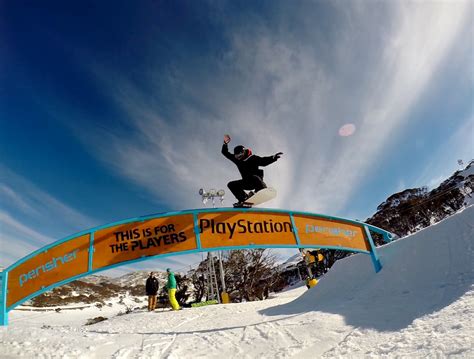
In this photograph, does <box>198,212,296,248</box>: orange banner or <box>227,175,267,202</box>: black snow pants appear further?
<box>227,175,267,202</box>: black snow pants

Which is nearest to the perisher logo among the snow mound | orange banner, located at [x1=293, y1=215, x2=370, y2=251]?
orange banner, located at [x1=293, y1=215, x2=370, y2=251]

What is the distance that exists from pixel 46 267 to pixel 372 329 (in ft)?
16.1

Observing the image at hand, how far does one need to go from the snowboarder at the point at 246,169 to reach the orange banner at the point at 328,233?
118 centimetres

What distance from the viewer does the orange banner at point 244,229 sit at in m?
4.89

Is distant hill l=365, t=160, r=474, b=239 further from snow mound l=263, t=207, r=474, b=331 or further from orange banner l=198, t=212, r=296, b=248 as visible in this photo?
orange banner l=198, t=212, r=296, b=248

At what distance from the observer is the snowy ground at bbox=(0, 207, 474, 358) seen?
101 inches

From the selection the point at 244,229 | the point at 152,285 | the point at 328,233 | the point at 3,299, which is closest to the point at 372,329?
the point at 244,229

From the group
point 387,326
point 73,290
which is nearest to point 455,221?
point 387,326

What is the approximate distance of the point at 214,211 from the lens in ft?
16.5

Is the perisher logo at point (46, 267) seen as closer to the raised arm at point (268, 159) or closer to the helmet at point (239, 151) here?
the helmet at point (239, 151)

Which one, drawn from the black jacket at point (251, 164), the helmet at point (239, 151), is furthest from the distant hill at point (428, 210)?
the helmet at point (239, 151)

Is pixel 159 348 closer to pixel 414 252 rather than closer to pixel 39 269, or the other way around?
pixel 39 269

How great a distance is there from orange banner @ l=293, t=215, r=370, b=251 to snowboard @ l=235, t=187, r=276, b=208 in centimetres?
82

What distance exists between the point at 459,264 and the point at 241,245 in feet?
11.2
